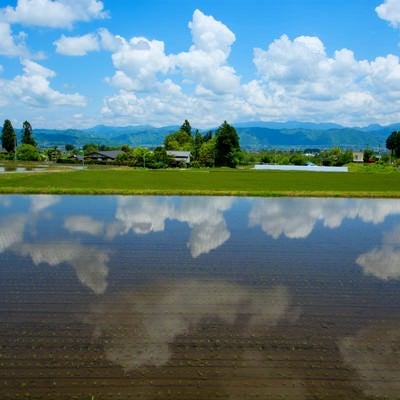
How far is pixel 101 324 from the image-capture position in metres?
6.93

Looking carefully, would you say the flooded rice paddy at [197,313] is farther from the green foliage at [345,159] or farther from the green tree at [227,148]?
the green foliage at [345,159]

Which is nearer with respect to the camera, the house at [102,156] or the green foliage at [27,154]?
the green foliage at [27,154]

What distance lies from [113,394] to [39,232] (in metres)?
10.2

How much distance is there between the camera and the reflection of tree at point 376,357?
17.6 feet

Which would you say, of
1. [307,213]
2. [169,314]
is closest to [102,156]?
[307,213]

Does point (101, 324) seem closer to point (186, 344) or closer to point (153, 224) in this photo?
point (186, 344)

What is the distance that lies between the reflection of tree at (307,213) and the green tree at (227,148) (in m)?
51.7

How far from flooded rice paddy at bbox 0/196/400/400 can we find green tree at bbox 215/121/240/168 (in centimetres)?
6121

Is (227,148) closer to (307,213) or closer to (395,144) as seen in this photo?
(395,144)

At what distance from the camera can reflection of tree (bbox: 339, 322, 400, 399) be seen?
538cm

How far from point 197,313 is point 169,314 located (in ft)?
1.70

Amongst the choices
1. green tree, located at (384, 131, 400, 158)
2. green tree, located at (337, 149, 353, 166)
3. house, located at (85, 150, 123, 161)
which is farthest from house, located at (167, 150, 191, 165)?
green tree, located at (384, 131, 400, 158)

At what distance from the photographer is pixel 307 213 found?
778 inches

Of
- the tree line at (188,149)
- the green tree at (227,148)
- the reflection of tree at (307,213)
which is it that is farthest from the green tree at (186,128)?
the reflection of tree at (307,213)
